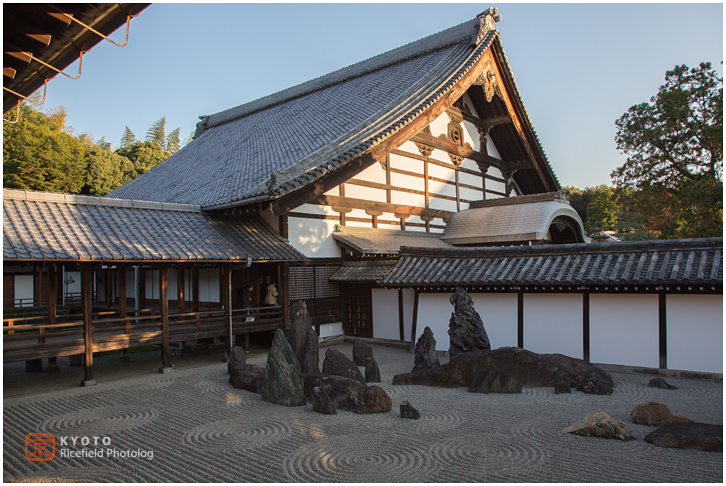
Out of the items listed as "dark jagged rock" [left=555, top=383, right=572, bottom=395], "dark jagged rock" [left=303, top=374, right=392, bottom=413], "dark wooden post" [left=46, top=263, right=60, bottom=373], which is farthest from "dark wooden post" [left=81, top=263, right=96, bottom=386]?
"dark jagged rock" [left=555, top=383, right=572, bottom=395]

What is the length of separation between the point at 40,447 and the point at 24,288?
1977 centimetres


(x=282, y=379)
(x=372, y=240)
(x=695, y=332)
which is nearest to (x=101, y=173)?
Answer: (x=372, y=240)

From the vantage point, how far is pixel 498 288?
40.4 ft

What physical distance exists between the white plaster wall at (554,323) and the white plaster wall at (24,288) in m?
21.8

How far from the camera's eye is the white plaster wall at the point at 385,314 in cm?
1516

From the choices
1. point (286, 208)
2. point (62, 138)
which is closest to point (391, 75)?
point (286, 208)

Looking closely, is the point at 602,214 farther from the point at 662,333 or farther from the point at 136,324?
the point at 136,324

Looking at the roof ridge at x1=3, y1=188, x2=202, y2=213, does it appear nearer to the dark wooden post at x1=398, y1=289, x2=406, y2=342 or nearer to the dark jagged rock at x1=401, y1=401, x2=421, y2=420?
the dark wooden post at x1=398, y1=289, x2=406, y2=342

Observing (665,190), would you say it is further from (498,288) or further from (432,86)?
(498,288)

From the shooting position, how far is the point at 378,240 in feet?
53.1

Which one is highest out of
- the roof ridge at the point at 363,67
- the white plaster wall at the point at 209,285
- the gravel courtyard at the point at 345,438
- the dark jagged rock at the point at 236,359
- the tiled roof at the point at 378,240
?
the roof ridge at the point at 363,67

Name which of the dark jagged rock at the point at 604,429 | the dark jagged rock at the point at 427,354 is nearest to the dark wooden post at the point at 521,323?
the dark jagged rock at the point at 427,354

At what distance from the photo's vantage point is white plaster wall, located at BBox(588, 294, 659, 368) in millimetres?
10391

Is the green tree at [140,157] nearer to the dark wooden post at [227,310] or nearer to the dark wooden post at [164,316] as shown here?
the dark wooden post at [227,310]
